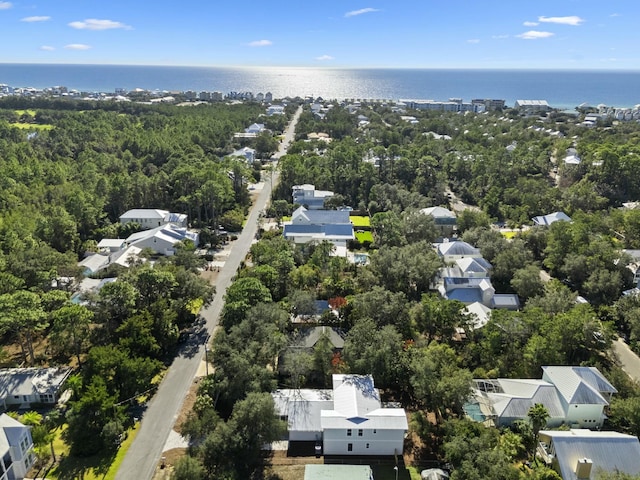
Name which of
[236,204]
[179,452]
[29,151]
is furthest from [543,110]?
[179,452]

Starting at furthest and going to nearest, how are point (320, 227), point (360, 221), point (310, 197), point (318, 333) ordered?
point (310, 197) < point (360, 221) < point (320, 227) < point (318, 333)

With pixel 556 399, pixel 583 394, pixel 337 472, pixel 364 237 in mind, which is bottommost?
pixel 337 472

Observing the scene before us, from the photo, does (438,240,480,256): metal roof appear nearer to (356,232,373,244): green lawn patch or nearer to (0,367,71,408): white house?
(356,232,373,244): green lawn patch

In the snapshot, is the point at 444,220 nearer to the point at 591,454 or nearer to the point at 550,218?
the point at 550,218

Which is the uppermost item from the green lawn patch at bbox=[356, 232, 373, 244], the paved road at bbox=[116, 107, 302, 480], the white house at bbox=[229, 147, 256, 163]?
the white house at bbox=[229, 147, 256, 163]

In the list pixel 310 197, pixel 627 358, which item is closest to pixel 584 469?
pixel 627 358

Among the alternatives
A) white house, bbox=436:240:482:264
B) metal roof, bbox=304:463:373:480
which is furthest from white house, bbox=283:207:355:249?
metal roof, bbox=304:463:373:480

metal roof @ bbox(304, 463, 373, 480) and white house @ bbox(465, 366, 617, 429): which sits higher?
white house @ bbox(465, 366, 617, 429)
